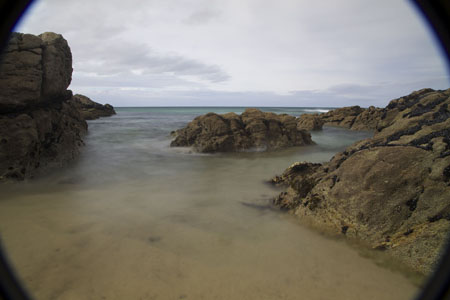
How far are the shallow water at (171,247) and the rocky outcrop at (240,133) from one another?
17.8ft

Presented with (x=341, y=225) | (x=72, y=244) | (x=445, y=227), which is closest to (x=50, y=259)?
(x=72, y=244)

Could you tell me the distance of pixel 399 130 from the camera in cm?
516

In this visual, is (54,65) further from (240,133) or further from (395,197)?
(395,197)

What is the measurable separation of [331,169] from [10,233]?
19.2 feet

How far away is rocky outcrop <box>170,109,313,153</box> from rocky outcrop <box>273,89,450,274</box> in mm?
7062

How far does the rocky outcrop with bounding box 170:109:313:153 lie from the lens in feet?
38.6

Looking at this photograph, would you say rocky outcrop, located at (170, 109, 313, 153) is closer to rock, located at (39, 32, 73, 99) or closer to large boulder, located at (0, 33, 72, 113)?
rock, located at (39, 32, 73, 99)

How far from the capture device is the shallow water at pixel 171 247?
2.63m

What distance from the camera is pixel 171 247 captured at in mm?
3479

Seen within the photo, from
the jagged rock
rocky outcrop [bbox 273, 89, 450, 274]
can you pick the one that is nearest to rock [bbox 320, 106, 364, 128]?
rocky outcrop [bbox 273, 89, 450, 274]

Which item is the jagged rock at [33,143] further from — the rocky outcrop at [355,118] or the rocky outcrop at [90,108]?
the rocky outcrop at [355,118]

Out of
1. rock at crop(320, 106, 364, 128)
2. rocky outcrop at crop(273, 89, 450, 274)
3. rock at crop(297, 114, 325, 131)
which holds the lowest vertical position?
rocky outcrop at crop(273, 89, 450, 274)

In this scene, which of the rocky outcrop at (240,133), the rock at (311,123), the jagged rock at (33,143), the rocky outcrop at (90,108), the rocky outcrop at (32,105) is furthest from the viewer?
the rocky outcrop at (90,108)

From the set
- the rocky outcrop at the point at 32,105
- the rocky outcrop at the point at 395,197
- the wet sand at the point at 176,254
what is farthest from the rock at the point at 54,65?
the rocky outcrop at the point at 395,197
